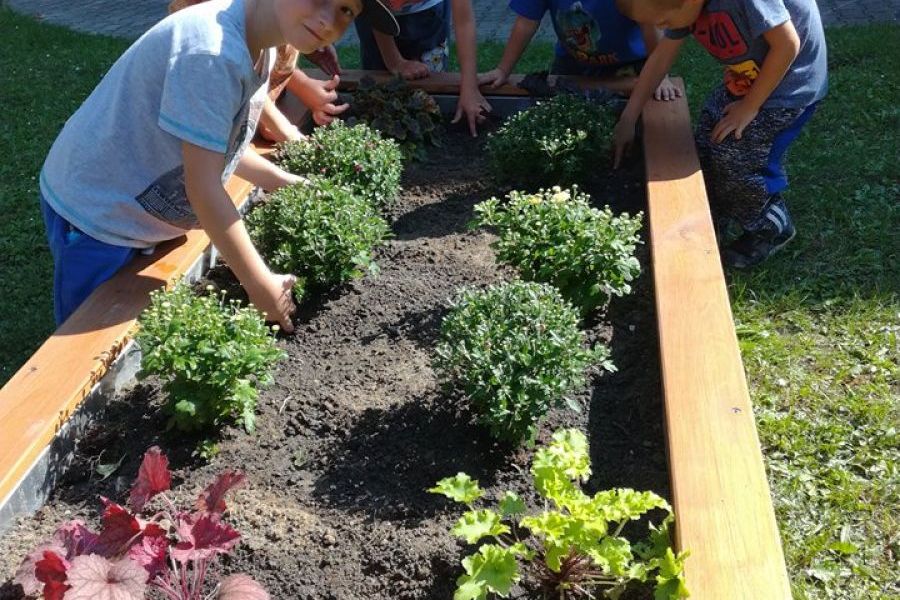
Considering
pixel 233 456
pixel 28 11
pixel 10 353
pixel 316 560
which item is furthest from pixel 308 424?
pixel 28 11

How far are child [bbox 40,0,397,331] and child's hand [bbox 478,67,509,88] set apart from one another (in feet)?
5.86

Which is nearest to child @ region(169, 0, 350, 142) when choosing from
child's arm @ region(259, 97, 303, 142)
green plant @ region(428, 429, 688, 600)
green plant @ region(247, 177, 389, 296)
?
child's arm @ region(259, 97, 303, 142)

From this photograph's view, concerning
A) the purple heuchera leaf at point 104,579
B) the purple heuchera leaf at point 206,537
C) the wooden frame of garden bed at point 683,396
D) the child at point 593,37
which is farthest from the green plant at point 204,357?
the child at point 593,37

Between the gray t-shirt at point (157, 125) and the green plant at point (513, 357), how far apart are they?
84 centimetres

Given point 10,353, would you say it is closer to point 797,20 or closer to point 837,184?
point 797,20

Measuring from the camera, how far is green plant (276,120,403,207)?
3.51 metres

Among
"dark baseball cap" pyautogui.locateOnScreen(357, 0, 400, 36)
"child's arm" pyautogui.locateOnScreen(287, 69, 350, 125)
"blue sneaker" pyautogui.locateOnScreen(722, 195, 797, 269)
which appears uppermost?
"dark baseball cap" pyautogui.locateOnScreen(357, 0, 400, 36)

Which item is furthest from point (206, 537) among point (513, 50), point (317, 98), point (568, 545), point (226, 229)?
point (513, 50)

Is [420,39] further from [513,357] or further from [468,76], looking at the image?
[513,357]

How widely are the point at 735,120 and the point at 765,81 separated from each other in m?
0.24

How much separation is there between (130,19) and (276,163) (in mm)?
6538

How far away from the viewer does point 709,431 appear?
7.16ft

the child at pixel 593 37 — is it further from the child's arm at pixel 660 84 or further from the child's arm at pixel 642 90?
the child's arm at pixel 642 90

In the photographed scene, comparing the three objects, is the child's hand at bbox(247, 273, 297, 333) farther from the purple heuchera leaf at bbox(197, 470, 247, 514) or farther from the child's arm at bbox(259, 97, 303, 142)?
the child's arm at bbox(259, 97, 303, 142)
